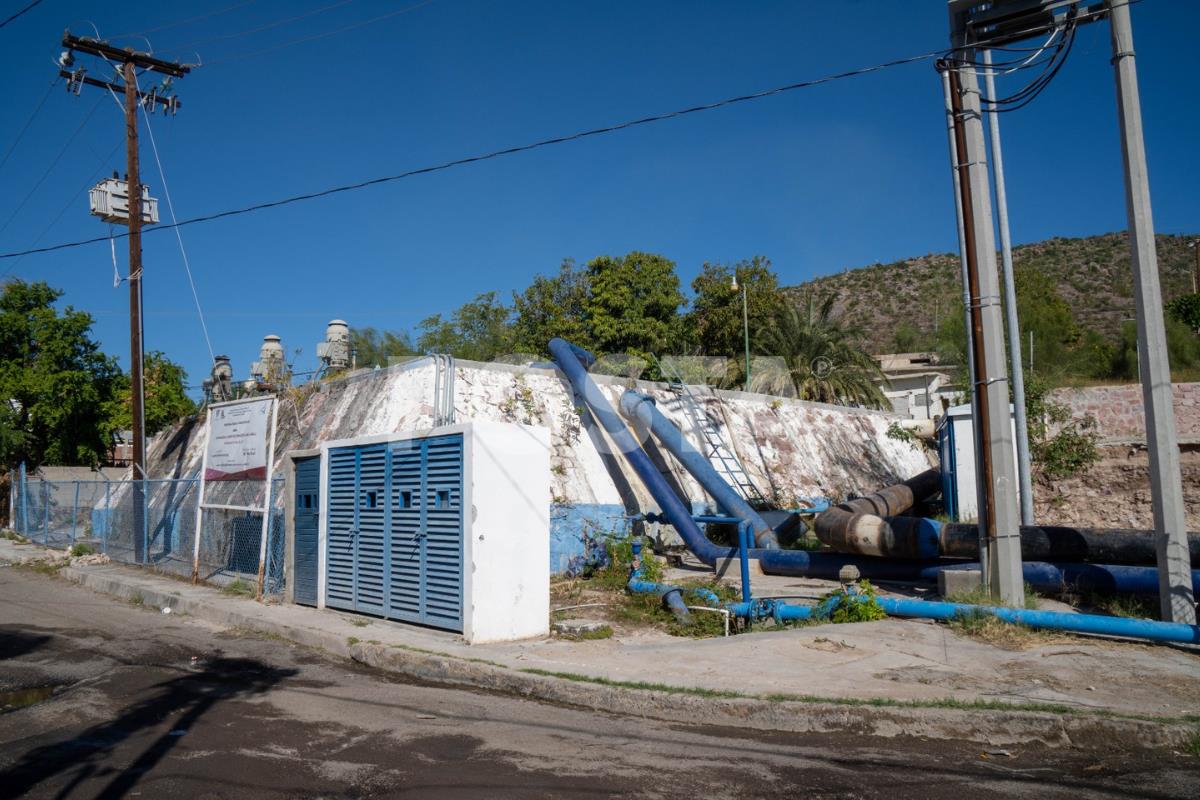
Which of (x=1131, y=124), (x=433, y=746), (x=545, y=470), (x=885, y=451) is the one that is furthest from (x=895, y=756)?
(x=885, y=451)

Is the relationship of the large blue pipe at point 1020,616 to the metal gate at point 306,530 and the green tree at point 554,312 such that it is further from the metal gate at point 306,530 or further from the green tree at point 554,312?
the green tree at point 554,312

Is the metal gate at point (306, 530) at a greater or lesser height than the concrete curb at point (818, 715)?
greater

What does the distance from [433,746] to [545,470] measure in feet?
14.0

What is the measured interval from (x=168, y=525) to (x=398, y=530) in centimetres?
996

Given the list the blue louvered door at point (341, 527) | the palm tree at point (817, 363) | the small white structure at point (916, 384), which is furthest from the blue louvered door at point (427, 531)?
the small white structure at point (916, 384)

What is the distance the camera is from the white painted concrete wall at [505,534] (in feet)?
30.1

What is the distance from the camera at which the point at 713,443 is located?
1992cm

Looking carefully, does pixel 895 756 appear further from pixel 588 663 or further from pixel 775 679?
pixel 588 663

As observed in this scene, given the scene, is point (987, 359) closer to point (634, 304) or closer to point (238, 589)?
point (238, 589)

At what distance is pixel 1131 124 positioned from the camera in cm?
889

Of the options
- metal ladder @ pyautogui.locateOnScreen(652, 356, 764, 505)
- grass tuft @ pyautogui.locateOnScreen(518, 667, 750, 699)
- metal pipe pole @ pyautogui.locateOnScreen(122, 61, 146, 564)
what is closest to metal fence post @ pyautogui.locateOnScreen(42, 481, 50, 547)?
metal pipe pole @ pyautogui.locateOnScreen(122, 61, 146, 564)

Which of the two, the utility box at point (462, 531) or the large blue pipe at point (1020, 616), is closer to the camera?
the large blue pipe at point (1020, 616)

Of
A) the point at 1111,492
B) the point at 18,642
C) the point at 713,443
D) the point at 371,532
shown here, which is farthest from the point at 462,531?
the point at 1111,492

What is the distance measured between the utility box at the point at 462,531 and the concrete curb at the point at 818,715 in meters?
1.10
